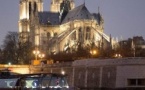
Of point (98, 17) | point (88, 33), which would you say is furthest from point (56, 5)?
point (88, 33)

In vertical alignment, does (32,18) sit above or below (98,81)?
above

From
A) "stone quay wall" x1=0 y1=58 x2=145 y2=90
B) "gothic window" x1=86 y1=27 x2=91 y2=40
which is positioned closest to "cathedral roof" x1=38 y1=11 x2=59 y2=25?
"gothic window" x1=86 y1=27 x2=91 y2=40

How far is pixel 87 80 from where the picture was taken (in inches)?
1801

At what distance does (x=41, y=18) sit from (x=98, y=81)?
77.6 m

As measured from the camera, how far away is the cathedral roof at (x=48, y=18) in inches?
4717

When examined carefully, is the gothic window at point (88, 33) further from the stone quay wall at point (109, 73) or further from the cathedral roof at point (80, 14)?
the stone quay wall at point (109, 73)

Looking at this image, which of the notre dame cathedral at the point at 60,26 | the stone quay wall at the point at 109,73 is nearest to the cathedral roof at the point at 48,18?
the notre dame cathedral at the point at 60,26

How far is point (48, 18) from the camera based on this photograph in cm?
12081

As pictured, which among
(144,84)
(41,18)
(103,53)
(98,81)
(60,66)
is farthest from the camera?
(41,18)

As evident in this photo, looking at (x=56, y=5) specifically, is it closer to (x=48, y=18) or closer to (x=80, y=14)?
(x=48, y=18)

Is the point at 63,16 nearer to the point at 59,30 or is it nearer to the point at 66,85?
the point at 59,30

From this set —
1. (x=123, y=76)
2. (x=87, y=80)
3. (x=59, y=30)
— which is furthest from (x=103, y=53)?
(x=59, y=30)

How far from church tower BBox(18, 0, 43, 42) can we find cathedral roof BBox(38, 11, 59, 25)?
2.54m

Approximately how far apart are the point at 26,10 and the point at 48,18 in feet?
27.5
